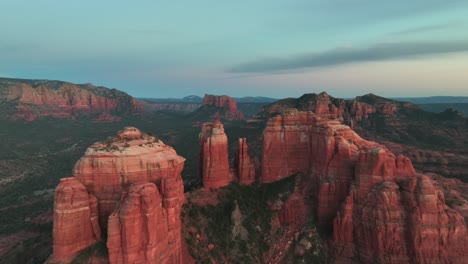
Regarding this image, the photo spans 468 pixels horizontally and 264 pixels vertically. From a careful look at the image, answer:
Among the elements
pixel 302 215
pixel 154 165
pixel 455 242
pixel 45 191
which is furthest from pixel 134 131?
pixel 45 191

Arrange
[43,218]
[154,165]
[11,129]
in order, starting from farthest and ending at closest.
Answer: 1. [11,129]
2. [43,218]
3. [154,165]

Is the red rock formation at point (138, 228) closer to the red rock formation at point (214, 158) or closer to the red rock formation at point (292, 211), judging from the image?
the red rock formation at point (214, 158)

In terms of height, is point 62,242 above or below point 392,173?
below

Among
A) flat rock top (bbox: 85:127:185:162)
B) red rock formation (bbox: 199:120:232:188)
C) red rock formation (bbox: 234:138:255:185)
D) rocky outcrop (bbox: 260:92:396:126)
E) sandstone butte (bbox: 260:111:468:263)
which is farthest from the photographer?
rocky outcrop (bbox: 260:92:396:126)

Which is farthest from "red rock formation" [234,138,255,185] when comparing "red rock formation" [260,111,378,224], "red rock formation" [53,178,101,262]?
"red rock formation" [53,178,101,262]

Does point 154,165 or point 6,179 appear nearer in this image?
point 154,165

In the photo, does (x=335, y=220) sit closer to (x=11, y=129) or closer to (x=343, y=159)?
(x=343, y=159)

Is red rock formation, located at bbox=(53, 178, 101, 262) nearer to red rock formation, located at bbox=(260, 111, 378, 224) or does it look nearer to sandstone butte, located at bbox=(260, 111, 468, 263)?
sandstone butte, located at bbox=(260, 111, 468, 263)
